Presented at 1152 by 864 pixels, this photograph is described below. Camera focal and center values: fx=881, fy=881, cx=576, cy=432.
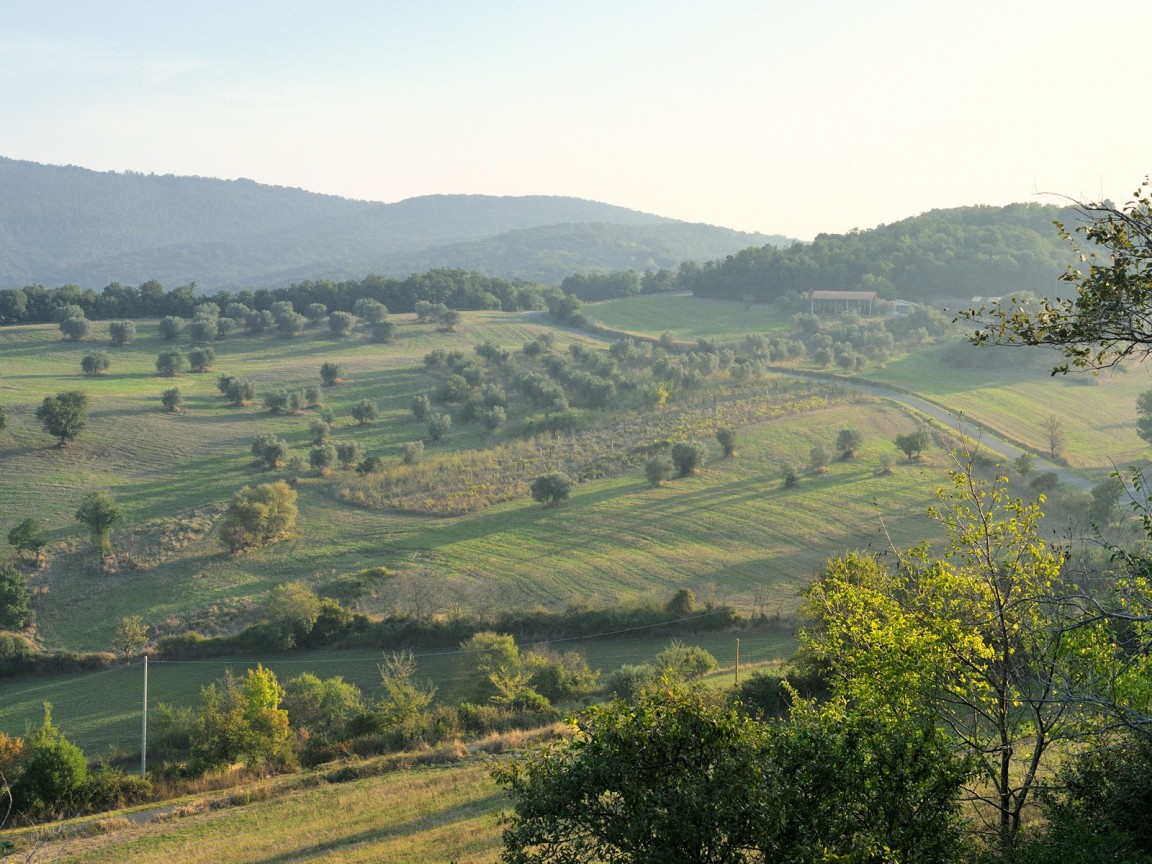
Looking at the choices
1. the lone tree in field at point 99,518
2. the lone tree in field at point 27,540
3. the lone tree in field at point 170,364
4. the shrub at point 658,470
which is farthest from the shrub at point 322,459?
the lone tree in field at point 170,364

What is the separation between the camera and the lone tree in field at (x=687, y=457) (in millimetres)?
57969

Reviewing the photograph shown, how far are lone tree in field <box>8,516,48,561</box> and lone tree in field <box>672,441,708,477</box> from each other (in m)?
37.2

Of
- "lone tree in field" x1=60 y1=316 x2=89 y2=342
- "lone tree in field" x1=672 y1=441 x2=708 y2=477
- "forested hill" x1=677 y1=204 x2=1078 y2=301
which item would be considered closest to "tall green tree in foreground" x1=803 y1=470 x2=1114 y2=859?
"lone tree in field" x1=672 y1=441 x2=708 y2=477

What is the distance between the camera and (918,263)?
127m

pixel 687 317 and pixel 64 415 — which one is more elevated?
pixel 687 317

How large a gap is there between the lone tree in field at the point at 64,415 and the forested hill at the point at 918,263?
303 ft

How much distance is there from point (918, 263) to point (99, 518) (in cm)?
11316

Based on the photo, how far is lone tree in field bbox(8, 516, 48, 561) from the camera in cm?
4606

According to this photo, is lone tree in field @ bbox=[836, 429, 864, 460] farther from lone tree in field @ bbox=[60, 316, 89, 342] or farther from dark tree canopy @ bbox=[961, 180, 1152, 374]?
lone tree in field @ bbox=[60, 316, 89, 342]

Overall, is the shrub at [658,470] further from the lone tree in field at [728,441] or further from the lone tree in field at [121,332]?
the lone tree in field at [121,332]

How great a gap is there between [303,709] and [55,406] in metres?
42.8

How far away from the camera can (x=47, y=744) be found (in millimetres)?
23781

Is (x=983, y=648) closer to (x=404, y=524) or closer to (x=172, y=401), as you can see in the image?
(x=404, y=524)

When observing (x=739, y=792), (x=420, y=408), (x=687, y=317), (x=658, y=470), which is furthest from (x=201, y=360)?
(x=739, y=792)
